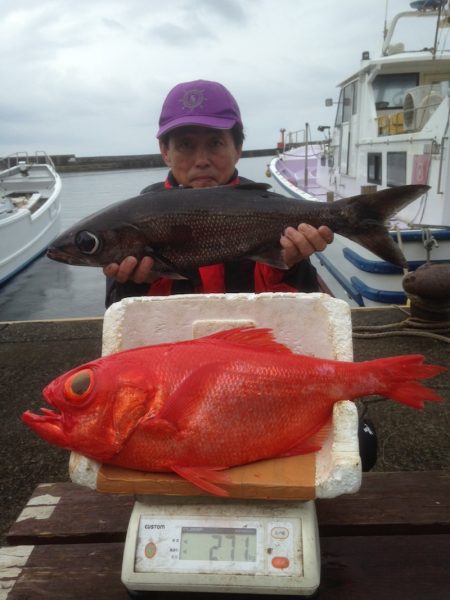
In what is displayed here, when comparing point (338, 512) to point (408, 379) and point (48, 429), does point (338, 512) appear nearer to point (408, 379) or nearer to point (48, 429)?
point (408, 379)

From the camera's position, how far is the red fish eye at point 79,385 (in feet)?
3.78

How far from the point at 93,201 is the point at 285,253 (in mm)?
30785

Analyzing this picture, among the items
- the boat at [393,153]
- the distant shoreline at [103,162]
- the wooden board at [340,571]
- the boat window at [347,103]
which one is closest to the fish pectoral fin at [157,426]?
the wooden board at [340,571]

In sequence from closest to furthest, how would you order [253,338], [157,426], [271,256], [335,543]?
[157,426], [253,338], [335,543], [271,256]

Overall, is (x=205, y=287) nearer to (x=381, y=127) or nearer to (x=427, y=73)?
(x=381, y=127)

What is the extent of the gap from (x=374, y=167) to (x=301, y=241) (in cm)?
765

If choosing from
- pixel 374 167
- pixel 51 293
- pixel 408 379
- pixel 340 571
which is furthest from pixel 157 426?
pixel 51 293

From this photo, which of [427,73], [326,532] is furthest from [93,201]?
[326,532]

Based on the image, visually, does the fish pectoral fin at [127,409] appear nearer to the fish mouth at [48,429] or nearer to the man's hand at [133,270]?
the fish mouth at [48,429]

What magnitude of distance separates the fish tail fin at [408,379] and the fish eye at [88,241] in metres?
1.55

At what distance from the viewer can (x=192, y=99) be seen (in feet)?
8.39

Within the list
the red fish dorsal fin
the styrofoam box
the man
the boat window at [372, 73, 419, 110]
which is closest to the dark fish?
the man

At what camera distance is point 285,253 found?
244cm

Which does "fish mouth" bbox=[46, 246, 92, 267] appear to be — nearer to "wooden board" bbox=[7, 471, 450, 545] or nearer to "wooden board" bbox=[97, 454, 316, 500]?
"wooden board" bbox=[7, 471, 450, 545]
